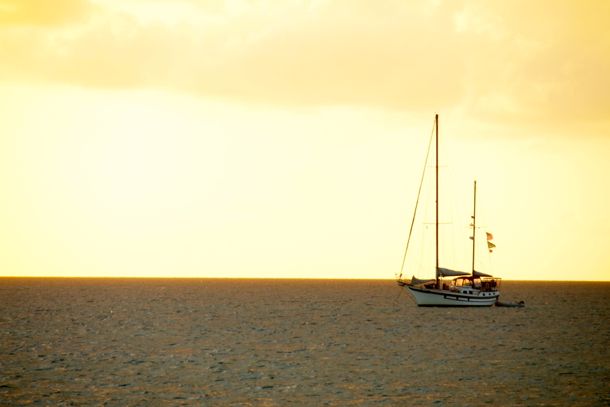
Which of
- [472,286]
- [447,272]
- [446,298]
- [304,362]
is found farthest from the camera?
[472,286]

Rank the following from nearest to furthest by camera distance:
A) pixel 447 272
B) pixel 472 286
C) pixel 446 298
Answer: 1. pixel 447 272
2. pixel 446 298
3. pixel 472 286

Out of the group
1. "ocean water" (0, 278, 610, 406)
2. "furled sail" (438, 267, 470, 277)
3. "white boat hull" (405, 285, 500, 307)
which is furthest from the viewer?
"white boat hull" (405, 285, 500, 307)

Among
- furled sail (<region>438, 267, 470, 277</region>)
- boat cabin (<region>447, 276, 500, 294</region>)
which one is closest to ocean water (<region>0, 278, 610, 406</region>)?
furled sail (<region>438, 267, 470, 277</region>)

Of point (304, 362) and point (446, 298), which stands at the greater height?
point (446, 298)

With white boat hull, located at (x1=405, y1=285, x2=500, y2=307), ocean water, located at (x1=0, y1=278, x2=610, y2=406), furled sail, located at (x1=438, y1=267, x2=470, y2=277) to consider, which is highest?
furled sail, located at (x1=438, y1=267, x2=470, y2=277)

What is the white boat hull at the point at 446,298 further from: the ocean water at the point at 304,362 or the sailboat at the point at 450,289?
the ocean water at the point at 304,362

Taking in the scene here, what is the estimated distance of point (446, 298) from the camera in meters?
95.5

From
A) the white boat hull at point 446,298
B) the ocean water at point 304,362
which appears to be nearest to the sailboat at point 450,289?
the white boat hull at point 446,298

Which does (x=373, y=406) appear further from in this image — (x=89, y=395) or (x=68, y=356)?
(x=68, y=356)

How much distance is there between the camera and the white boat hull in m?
94.4

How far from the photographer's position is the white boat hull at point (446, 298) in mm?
94438

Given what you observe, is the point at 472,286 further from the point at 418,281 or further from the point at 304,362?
the point at 304,362

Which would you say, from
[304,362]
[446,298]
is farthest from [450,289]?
[304,362]

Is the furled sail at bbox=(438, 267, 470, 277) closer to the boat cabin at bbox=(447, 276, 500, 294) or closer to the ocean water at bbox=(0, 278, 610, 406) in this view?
the boat cabin at bbox=(447, 276, 500, 294)
